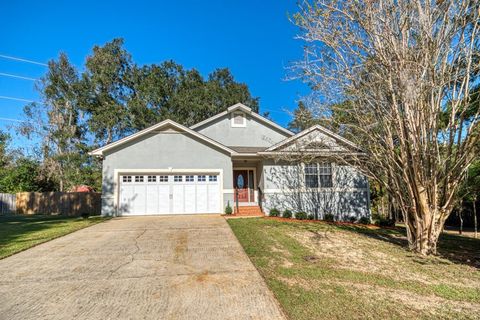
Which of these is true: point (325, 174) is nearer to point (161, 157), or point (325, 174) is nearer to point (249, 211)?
point (249, 211)

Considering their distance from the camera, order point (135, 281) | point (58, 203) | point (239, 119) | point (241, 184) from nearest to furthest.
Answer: point (135, 281) < point (241, 184) < point (239, 119) < point (58, 203)

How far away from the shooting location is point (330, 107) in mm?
8984

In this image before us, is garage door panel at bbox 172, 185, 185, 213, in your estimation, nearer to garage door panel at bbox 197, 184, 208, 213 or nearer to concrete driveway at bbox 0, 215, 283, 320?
garage door panel at bbox 197, 184, 208, 213

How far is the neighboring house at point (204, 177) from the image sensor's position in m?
14.6

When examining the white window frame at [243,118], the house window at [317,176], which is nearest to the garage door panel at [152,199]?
the white window frame at [243,118]

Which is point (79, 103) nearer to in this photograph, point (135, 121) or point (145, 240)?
point (135, 121)

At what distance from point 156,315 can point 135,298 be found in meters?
0.73

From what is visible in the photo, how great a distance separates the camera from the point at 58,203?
21438 millimetres

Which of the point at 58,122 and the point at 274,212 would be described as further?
the point at 58,122

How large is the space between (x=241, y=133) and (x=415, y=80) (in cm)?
1180

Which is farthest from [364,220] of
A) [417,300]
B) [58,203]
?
[58,203]

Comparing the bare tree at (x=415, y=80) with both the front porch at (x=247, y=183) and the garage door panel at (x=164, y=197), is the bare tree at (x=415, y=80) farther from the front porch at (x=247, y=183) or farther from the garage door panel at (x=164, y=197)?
the garage door panel at (x=164, y=197)

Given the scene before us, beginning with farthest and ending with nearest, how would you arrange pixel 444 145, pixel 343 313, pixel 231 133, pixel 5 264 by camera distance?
pixel 231 133, pixel 444 145, pixel 5 264, pixel 343 313

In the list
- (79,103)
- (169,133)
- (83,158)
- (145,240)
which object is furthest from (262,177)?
(79,103)
